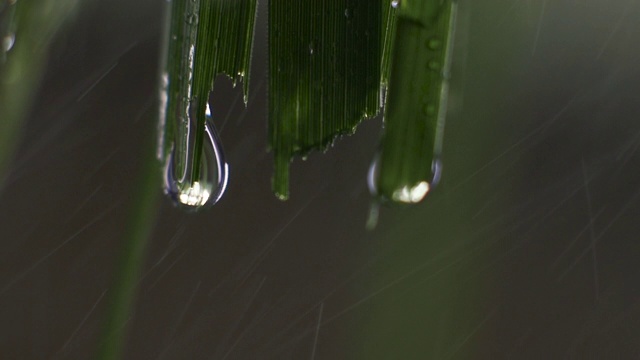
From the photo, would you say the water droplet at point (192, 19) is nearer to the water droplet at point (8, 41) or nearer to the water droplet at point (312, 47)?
the water droplet at point (312, 47)

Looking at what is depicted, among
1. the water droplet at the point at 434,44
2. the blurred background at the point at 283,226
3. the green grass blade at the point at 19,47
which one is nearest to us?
the water droplet at the point at 434,44

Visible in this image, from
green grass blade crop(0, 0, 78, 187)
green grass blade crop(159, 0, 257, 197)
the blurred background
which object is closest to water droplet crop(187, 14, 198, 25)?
green grass blade crop(159, 0, 257, 197)

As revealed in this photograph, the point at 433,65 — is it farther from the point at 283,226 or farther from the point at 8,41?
the point at 283,226

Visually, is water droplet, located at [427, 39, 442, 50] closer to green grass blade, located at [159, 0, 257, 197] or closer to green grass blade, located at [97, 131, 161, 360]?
green grass blade, located at [159, 0, 257, 197]

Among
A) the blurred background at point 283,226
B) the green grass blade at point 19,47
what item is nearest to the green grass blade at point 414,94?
the green grass blade at point 19,47

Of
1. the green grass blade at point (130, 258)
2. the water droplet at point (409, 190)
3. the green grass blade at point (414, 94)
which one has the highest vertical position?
the green grass blade at point (130, 258)

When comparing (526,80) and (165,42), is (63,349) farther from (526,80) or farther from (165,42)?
(165,42)

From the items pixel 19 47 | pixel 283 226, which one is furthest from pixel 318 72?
pixel 283 226
